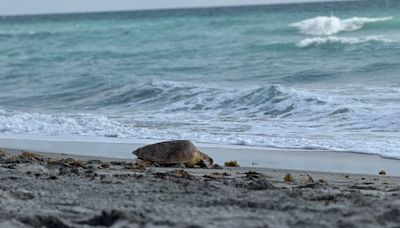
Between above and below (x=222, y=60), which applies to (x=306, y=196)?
below

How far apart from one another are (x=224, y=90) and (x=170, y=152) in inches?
290

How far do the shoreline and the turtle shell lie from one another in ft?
2.30

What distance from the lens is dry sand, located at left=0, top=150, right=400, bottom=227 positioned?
16.5 ft

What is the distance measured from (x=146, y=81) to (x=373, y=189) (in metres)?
12.8

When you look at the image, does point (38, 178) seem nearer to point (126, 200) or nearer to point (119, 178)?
point (119, 178)

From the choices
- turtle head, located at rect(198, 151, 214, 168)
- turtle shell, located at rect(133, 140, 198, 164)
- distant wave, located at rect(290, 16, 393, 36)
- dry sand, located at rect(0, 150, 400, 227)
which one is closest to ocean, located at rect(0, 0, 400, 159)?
distant wave, located at rect(290, 16, 393, 36)

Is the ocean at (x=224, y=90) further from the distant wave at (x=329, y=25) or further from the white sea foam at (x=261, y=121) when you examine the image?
the distant wave at (x=329, y=25)

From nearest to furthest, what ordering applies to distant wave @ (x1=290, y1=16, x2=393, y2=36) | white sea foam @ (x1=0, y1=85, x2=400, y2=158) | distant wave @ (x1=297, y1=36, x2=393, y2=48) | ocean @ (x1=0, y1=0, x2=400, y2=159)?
1. white sea foam @ (x1=0, y1=85, x2=400, y2=158)
2. ocean @ (x1=0, y1=0, x2=400, y2=159)
3. distant wave @ (x1=297, y1=36, x2=393, y2=48)
4. distant wave @ (x1=290, y1=16, x2=393, y2=36)

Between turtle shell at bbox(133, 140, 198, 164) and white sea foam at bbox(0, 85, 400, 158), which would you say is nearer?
turtle shell at bbox(133, 140, 198, 164)

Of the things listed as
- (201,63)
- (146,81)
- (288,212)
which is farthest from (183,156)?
(201,63)

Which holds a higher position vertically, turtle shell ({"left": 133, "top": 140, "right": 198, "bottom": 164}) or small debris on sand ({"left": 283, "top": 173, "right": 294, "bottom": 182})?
turtle shell ({"left": 133, "top": 140, "right": 198, "bottom": 164})

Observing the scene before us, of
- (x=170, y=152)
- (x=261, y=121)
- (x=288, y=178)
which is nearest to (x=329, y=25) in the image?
(x=261, y=121)

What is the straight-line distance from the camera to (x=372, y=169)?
332 inches

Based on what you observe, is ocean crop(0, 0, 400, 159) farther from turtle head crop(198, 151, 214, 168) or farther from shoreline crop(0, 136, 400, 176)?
turtle head crop(198, 151, 214, 168)
